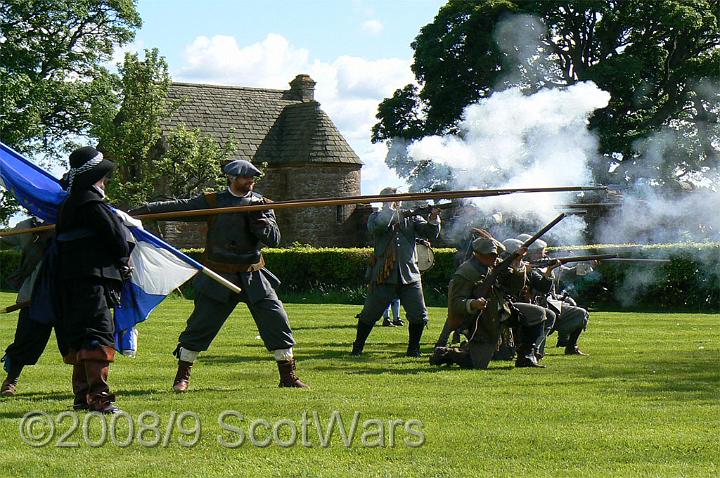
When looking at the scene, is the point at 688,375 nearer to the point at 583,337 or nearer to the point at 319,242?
the point at 583,337

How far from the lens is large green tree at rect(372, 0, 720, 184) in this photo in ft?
130

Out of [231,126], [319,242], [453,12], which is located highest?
[453,12]

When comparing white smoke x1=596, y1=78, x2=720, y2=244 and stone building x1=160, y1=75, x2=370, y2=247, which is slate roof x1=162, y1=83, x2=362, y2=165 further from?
white smoke x1=596, y1=78, x2=720, y2=244

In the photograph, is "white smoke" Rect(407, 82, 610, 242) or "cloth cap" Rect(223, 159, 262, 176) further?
"white smoke" Rect(407, 82, 610, 242)

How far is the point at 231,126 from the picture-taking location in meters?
45.8

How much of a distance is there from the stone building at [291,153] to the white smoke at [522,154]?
1711cm

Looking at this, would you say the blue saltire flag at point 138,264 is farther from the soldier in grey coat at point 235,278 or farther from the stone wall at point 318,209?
the stone wall at point 318,209

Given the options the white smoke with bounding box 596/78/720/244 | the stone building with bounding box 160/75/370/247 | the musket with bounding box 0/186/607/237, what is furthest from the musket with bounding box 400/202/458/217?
the stone building with bounding box 160/75/370/247

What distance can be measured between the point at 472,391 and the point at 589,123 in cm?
3064

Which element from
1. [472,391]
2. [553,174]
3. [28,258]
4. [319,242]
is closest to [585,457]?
[472,391]

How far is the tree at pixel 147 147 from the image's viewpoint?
36875mm

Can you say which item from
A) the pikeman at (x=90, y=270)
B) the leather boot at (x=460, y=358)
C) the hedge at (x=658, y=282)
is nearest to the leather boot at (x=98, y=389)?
the pikeman at (x=90, y=270)

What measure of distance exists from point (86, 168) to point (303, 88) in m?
42.7

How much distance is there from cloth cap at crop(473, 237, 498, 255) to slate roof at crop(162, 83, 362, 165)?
3188cm
